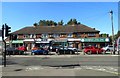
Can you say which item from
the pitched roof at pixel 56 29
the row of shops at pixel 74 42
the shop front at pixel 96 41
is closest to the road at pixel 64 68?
the shop front at pixel 96 41

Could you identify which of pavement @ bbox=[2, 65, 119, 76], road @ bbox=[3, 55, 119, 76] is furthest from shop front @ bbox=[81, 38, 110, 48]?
pavement @ bbox=[2, 65, 119, 76]

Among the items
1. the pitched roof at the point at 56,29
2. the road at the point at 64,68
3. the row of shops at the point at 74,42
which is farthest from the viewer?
the pitched roof at the point at 56,29

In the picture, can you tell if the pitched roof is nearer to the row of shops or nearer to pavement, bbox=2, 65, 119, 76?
the row of shops

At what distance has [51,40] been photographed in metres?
74.4

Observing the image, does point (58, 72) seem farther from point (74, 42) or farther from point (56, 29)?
point (56, 29)

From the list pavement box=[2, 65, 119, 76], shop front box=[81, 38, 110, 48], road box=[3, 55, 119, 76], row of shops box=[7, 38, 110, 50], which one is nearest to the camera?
pavement box=[2, 65, 119, 76]

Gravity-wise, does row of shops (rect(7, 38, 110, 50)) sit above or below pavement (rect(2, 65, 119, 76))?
above

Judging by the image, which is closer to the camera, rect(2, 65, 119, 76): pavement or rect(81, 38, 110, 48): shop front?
rect(2, 65, 119, 76): pavement

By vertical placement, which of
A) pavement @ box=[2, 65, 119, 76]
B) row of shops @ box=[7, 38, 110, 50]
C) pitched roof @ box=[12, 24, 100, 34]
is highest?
pitched roof @ box=[12, 24, 100, 34]

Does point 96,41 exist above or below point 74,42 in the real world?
above

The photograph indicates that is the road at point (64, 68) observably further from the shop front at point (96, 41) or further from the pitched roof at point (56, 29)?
the pitched roof at point (56, 29)

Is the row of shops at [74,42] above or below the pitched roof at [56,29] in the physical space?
below

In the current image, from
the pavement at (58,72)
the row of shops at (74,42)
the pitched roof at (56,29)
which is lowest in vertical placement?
the pavement at (58,72)

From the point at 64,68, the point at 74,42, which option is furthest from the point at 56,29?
the point at 64,68
